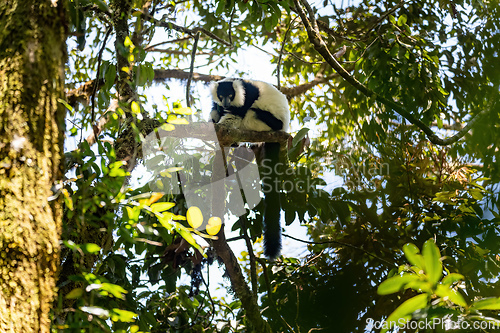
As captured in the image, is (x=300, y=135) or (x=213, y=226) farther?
(x=300, y=135)

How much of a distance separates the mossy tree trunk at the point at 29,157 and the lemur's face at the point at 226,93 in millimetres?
3235

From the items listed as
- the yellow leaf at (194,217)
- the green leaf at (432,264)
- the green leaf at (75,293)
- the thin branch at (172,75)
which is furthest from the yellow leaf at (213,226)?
the thin branch at (172,75)

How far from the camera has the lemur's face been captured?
4.53 meters

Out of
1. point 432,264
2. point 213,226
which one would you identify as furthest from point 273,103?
point 432,264

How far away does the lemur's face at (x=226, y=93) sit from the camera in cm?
453

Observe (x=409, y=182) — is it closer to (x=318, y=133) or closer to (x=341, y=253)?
(x=341, y=253)

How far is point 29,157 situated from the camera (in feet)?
3.80

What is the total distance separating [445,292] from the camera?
0.97 m

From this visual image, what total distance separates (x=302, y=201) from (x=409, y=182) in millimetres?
998

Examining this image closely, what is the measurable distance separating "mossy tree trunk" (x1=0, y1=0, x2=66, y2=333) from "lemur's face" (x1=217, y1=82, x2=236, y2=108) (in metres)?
3.23

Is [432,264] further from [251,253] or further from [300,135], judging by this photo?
[300,135]

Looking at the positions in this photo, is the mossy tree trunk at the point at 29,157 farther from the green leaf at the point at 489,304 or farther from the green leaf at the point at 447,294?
the green leaf at the point at 489,304

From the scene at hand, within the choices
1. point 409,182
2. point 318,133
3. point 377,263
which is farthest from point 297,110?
point 377,263

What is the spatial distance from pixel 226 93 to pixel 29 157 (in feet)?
11.7
